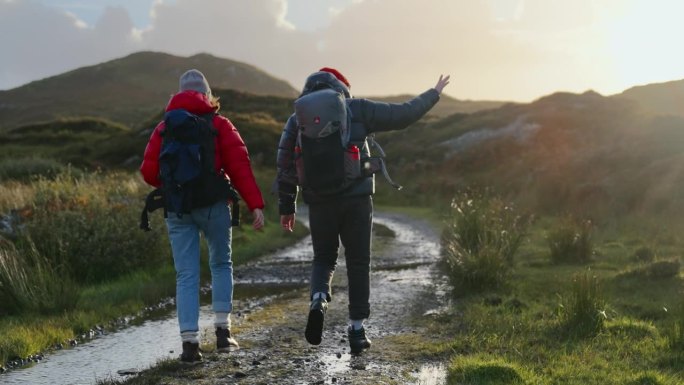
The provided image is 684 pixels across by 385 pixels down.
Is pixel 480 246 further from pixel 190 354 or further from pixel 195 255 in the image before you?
pixel 190 354

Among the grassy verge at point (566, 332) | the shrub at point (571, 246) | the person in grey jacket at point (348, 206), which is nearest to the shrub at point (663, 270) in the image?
the grassy verge at point (566, 332)

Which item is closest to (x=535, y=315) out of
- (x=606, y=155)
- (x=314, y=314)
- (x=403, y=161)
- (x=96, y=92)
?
(x=314, y=314)

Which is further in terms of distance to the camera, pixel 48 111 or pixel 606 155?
pixel 48 111

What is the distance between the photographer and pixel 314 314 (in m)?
5.38

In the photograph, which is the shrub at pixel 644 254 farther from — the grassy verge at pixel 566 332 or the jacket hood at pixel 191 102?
the jacket hood at pixel 191 102

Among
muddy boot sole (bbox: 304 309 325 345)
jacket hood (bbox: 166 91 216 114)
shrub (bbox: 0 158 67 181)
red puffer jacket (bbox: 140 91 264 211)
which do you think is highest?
jacket hood (bbox: 166 91 216 114)

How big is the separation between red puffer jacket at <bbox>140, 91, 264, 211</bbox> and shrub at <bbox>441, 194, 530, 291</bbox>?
14.2ft

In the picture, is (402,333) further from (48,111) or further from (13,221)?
(48,111)

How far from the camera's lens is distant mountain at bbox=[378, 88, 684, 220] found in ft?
61.0

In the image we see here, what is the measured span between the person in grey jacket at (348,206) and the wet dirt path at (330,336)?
0.33m

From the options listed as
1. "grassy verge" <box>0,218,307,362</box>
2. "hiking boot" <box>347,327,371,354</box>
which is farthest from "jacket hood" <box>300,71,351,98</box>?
"grassy verge" <box>0,218,307,362</box>

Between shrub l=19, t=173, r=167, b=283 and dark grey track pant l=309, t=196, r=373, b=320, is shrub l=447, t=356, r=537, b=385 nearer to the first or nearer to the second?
dark grey track pant l=309, t=196, r=373, b=320

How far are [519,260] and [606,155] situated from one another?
47.8 ft

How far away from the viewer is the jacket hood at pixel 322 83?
5.47 metres
